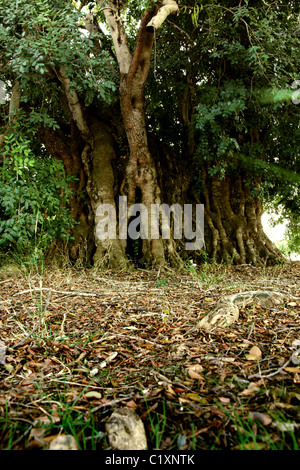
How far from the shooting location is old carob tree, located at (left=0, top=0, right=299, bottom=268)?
13.1ft

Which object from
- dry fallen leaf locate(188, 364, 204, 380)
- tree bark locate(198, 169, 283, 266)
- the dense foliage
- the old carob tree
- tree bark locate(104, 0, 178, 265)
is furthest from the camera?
tree bark locate(198, 169, 283, 266)

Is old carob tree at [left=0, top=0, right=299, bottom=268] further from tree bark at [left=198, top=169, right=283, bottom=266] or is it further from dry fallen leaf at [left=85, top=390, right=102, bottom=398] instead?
dry fallen leaf at [left=85, top=390, right=102, bottom=398]

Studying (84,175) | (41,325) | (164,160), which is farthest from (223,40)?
(41,325)

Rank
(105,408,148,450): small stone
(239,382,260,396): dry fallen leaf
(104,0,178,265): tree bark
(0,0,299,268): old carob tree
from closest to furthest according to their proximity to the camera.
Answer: (105,408,148,450): small stone → (239,382,260,396): dry fallen leaf → (0,0,299,268): old carob tree → (104,0,178,265): tree bark

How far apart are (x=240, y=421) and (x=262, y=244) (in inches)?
217

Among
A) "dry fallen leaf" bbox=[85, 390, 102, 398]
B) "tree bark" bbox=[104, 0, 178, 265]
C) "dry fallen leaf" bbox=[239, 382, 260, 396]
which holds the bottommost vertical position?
"dry fallen leaf" bbox=[85, 390, 102, 398]

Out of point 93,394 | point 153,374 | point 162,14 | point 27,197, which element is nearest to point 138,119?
point 162,14

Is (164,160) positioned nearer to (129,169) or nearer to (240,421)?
(129,169)

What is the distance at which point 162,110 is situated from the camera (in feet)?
20.9

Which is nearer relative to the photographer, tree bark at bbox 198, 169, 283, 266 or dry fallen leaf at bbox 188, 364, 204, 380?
dry fallen leaf at bbox 188, 364, 204, 380

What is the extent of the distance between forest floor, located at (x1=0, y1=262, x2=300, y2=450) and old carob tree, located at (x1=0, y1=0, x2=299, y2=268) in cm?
241

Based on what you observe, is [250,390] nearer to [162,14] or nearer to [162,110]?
[162,14]

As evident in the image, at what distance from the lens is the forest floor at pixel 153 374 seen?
107cm

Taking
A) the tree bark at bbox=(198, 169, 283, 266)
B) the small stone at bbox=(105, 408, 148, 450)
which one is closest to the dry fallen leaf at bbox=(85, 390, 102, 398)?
the small stone at bbox=(105, 408, 148, 450)
